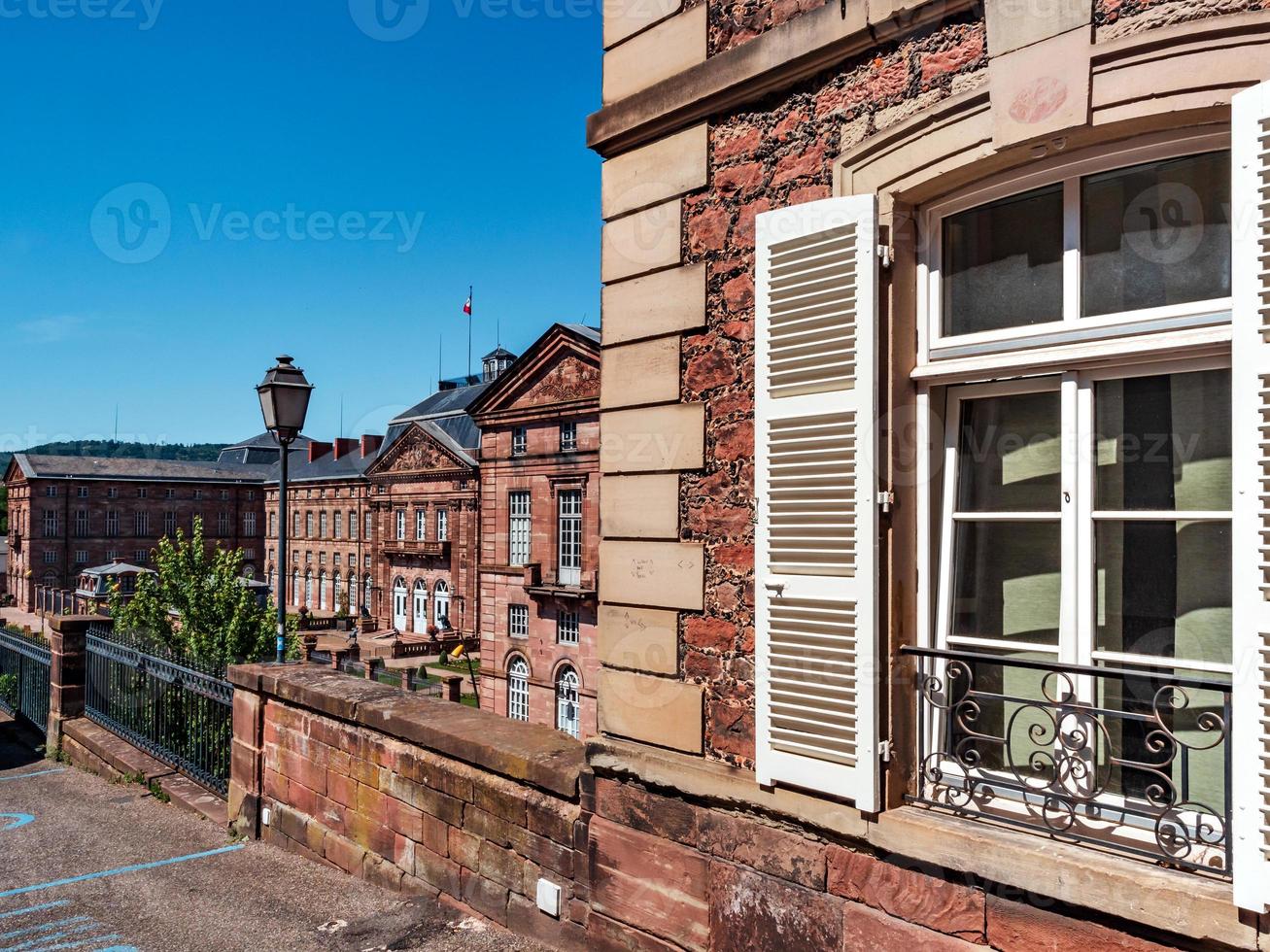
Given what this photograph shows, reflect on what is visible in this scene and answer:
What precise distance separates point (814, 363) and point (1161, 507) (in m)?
1.30

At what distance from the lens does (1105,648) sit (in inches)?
121

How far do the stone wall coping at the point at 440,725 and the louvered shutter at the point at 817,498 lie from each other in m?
1.43

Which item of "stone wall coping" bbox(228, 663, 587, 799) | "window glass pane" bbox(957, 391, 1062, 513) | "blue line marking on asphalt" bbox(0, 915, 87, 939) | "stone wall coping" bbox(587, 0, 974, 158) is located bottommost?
"blue line marking on asphalt" bbox(0, 915, 87, 939)

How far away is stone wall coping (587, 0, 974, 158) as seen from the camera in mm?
3430

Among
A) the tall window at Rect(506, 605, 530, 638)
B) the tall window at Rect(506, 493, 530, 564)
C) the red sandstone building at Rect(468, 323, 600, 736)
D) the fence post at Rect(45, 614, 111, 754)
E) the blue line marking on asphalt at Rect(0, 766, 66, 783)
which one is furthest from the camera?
the tall window at Rect(506, 493, 530, 564)

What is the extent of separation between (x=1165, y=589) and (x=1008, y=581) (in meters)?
0.52

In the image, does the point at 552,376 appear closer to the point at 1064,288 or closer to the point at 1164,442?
the point at 1064,288

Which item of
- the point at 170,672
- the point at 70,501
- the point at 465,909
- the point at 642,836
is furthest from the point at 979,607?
the point at 70,501

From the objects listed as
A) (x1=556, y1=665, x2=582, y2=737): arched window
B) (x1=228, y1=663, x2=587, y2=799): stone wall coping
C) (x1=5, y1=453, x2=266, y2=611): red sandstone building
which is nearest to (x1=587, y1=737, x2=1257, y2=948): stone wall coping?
(x1=228, y1=663, x2=587, y2=799): stone wall coping

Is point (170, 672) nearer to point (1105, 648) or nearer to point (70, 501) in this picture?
point (1105, 648)

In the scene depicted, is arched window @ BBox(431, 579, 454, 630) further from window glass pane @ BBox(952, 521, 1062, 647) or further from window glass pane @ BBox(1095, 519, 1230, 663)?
window glass pane @ BBox(1095, 519, 1230, 663)

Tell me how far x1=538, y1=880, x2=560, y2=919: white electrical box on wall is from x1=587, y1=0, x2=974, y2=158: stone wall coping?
370cm

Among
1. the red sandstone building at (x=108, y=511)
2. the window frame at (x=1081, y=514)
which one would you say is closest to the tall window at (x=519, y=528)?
the window frame at (x=1081, y=514)

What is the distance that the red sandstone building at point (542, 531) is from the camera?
28.5 m
